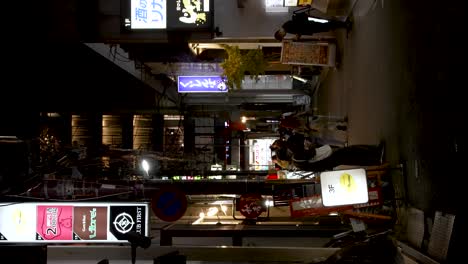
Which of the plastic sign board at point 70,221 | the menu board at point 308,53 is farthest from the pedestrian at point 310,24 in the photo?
the plastic sign board at point 70,221

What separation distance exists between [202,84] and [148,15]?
615 cm

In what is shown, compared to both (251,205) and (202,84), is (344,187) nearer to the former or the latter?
(251,205)

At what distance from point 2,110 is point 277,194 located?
45.0 feet

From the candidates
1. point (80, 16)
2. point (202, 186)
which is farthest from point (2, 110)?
Answer: point (202, 186)

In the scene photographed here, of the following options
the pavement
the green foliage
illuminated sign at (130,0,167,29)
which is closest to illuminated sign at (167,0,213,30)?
illuminated sign at (130,0,167,29)

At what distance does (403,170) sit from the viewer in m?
8.93

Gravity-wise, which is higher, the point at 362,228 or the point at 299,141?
the point at 299,141

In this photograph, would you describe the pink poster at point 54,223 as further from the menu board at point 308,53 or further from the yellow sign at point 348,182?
the menu board at point 308,53

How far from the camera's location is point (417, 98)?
7.83 m

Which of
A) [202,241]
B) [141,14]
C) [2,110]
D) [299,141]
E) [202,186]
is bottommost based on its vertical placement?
[202,241]

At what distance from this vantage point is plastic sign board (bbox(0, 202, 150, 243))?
8305 millimetres

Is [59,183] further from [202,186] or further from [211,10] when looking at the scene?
[211,10]

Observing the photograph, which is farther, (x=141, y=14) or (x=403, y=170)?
(x=141, y=14)

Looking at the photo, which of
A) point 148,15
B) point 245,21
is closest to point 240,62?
point 245,21
